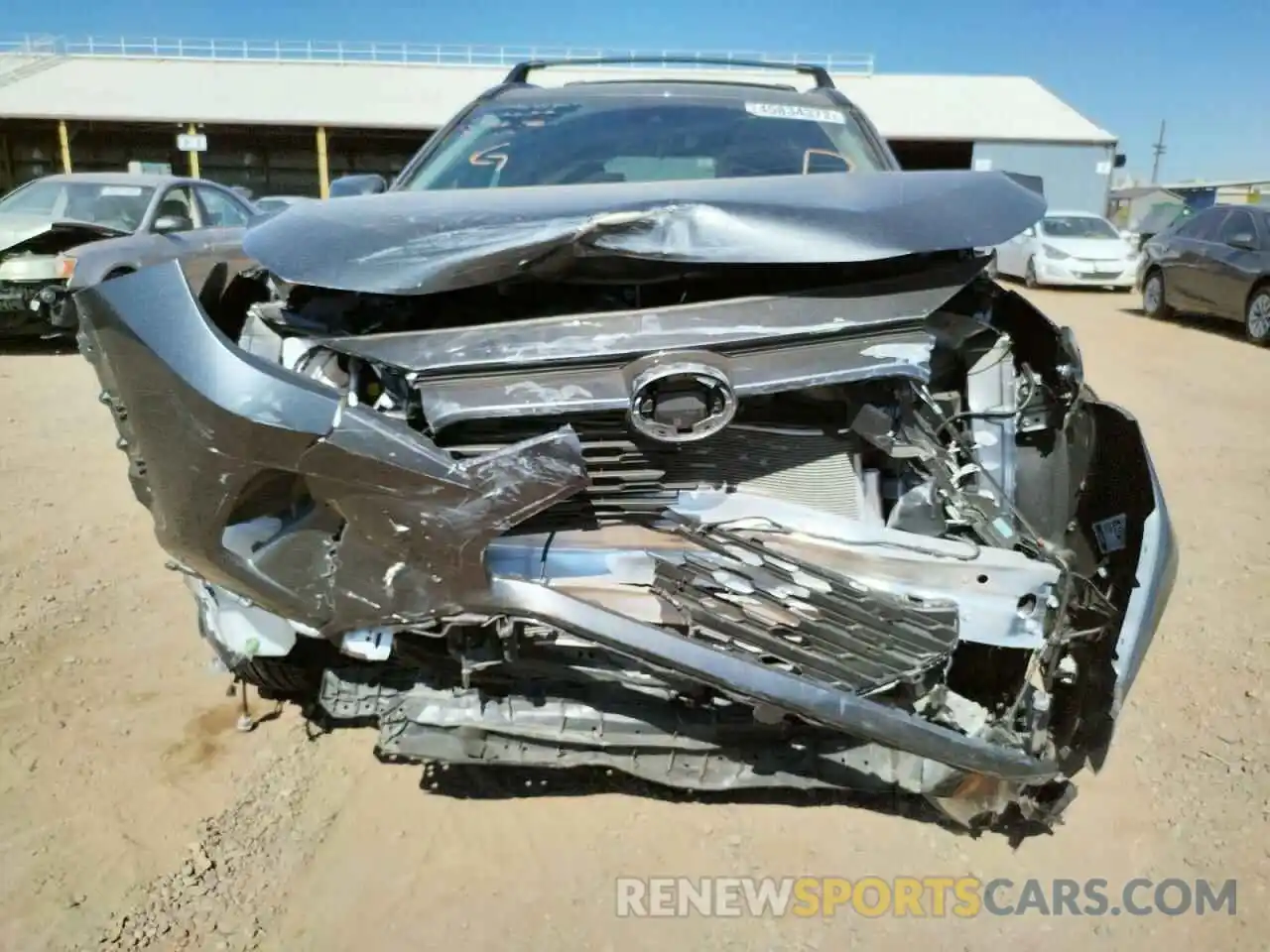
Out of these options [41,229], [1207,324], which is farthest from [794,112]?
[1207,324]

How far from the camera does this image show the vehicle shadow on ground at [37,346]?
887 cm

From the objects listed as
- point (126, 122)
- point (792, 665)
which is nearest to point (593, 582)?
point (792, 665)

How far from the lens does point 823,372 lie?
2.00 m

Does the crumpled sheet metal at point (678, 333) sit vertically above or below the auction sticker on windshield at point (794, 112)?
below

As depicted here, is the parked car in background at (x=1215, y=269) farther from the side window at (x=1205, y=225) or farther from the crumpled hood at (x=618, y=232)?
the crumpled hood at (x=618, y=232)

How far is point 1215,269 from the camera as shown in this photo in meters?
10.8

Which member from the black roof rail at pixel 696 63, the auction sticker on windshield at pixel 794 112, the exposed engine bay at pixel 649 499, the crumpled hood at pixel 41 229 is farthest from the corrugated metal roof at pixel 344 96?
the exposed engine bay at pixel 649 499

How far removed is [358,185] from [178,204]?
687cm

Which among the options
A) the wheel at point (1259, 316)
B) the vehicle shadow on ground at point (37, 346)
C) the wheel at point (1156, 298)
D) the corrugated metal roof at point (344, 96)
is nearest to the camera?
the vehicle shadow on ground at point (37, 346)

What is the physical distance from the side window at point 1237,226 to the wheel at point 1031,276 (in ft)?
14.5

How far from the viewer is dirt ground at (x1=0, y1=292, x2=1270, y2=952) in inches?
85.5

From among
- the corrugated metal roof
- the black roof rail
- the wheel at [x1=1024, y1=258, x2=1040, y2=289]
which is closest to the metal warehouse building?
the corrugated metal roof

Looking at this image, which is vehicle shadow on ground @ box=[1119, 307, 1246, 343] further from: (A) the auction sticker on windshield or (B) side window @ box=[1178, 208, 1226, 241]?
(A) the auction sticker on windshield

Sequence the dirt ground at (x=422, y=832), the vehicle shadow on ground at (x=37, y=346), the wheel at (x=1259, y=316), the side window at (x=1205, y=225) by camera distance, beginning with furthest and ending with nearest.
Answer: the side window at (x=1205, y=225) → the wheel at (x=1259, y=316) → the vehicle shadow on ground at (x=37, y=346) → the dirt ground at (x=422, y=832)
